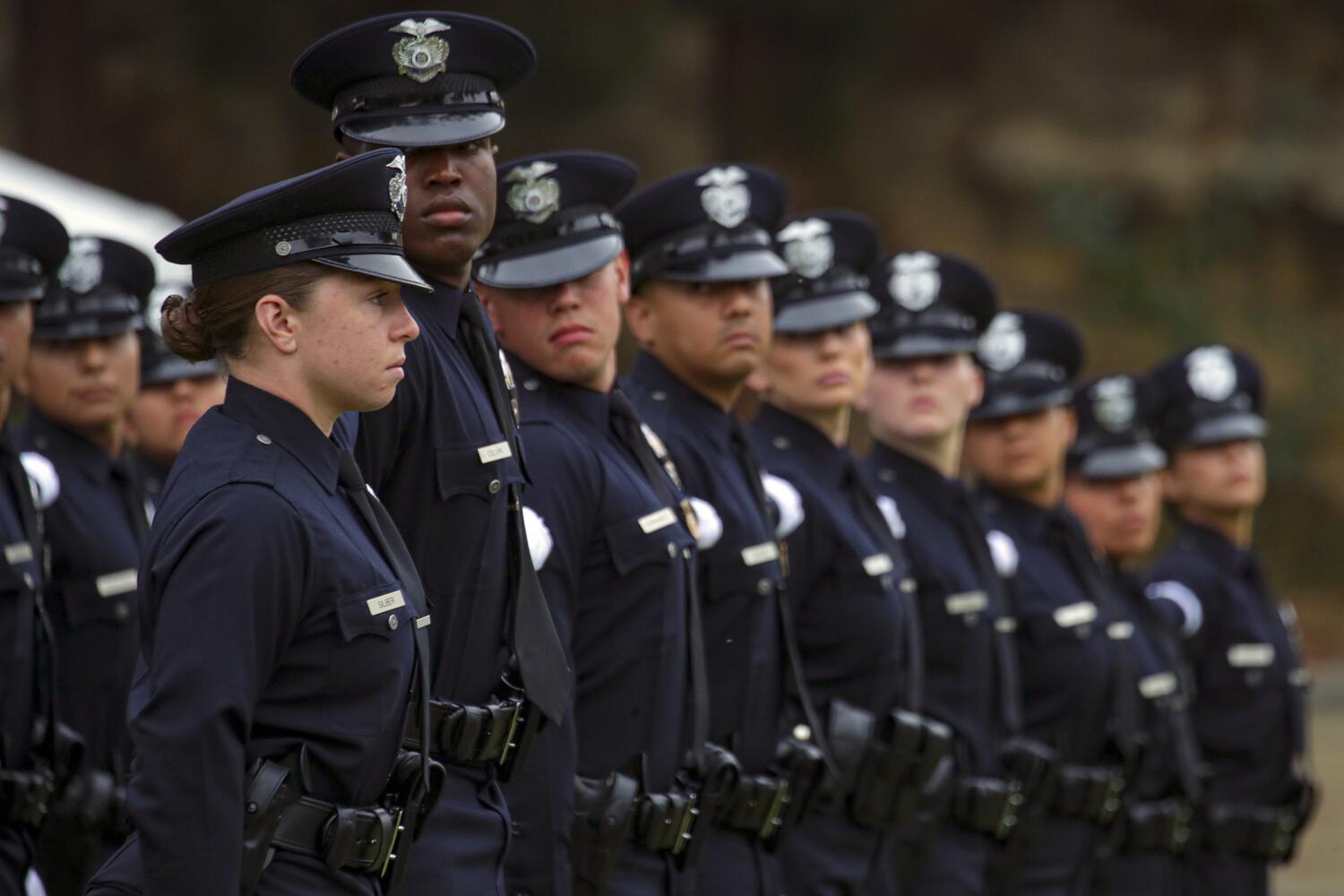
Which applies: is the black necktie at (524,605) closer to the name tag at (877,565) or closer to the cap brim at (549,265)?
the cap brim at (549,265)

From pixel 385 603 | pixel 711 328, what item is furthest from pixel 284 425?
pixel 711 328

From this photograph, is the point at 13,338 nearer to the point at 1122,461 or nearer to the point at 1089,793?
the point at 1089,793

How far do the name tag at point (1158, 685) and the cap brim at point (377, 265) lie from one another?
165 inches

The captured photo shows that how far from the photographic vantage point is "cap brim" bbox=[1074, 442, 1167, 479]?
7156mm

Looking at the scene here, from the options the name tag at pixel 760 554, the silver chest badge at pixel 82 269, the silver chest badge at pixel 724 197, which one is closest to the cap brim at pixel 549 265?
the silver chest badge at pixel 724 197

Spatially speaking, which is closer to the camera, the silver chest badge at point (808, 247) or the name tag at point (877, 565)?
the name tag at point (877, 565)

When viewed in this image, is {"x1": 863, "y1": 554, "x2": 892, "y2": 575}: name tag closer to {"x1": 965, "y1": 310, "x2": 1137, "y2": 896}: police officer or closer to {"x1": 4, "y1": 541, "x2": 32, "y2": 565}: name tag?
{"x1": 965, "y1": 310, "x2": 1137, "y2": 896}: police officer

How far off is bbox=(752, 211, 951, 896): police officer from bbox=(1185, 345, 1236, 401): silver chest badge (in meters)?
2.35

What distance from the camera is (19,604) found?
14.3ft

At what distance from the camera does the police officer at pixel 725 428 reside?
14.9 feet

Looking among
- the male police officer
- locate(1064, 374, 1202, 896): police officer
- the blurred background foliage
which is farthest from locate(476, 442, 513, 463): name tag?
the blurred background foliage

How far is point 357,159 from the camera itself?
3098 millimetres

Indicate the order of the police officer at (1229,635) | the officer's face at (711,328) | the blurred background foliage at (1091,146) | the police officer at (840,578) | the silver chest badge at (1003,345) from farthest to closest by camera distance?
1. the blurred background foliage at (1091,146)
2. the police officer at (1229,635)
3. the silver chest badge at (1003,345)
4. the police officer at (840,578)
5. the officer's face at (711,328)

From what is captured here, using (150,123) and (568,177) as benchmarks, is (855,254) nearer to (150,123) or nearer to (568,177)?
(568,177)
